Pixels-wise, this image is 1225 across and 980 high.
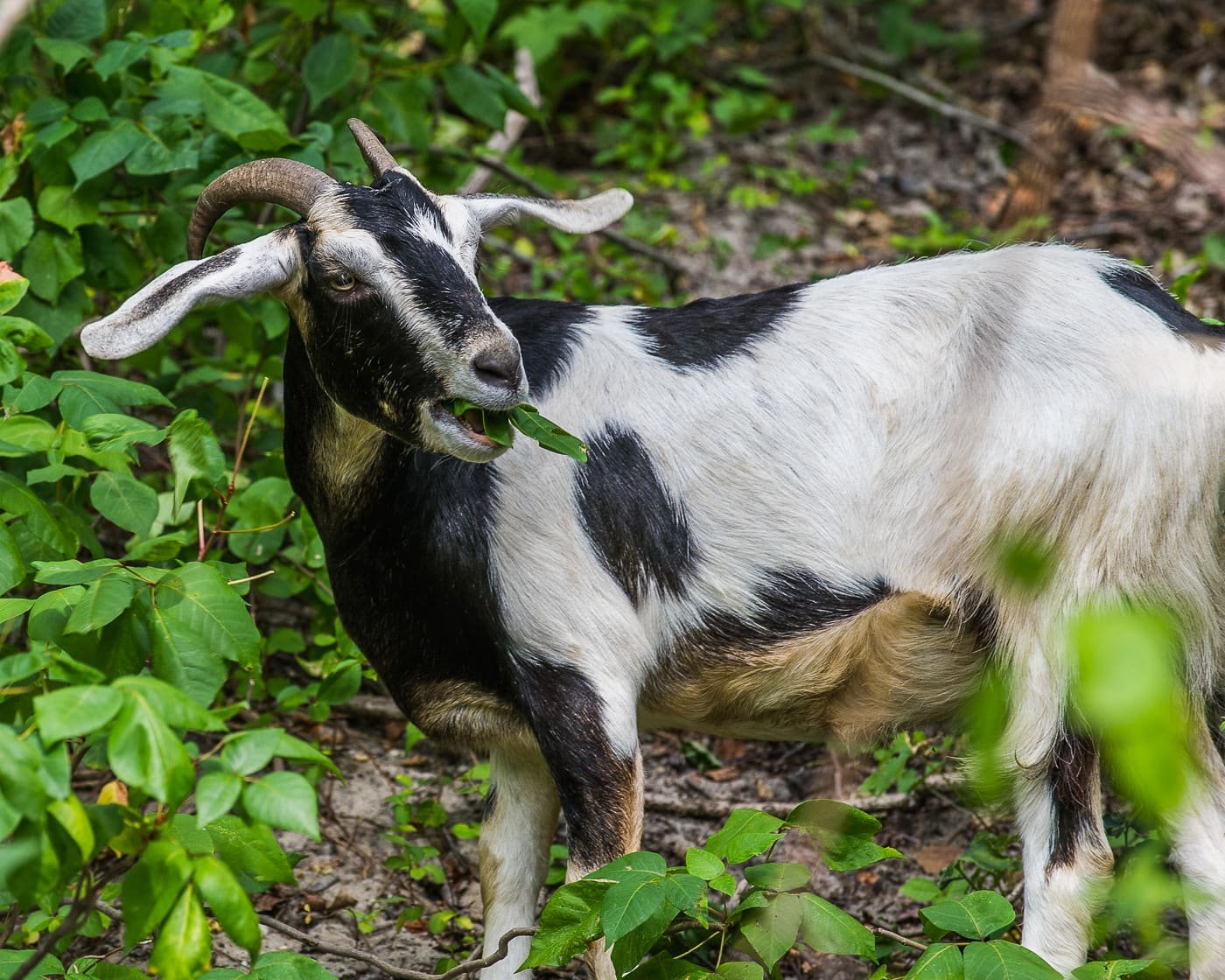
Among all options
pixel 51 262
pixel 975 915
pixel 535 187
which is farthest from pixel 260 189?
pixel 535 187

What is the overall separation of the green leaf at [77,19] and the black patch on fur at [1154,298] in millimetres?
3309

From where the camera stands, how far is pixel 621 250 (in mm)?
7301

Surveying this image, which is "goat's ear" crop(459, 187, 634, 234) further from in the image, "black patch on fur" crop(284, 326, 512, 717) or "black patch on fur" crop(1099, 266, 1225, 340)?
"black patch on fur" crop(1099, 266, 1225, 340)

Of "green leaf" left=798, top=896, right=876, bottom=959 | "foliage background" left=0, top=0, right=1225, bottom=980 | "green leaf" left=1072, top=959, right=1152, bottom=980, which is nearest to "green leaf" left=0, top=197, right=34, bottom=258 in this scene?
"foliage background" left=0, top=0, right=1225, bottom=980

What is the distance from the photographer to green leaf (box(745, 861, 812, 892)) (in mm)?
3221

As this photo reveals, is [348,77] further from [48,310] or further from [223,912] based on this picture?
[223,912]

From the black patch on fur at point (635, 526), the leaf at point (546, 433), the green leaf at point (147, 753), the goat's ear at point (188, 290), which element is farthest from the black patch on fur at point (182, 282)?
the green leaf at point (147, 753)

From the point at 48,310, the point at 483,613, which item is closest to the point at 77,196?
the point at 48,310

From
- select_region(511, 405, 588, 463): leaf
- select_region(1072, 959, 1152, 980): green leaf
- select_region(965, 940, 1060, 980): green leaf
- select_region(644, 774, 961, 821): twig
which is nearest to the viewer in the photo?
select_region(965, 940, 1060, 980): green leaf

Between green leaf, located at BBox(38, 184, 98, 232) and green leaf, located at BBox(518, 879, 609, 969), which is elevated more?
green leaf, located at BBox(38, 184, 98, 232)

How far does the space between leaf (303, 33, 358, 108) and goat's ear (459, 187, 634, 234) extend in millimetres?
1328

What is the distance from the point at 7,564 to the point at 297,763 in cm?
161

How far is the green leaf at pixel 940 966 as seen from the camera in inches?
113

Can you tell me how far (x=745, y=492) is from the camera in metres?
3.60
